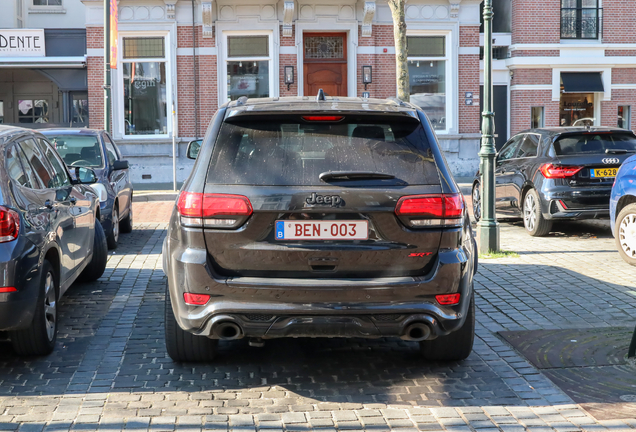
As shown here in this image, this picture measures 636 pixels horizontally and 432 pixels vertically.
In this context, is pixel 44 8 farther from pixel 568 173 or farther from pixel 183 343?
pixel 183 343

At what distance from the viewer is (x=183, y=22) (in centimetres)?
2297

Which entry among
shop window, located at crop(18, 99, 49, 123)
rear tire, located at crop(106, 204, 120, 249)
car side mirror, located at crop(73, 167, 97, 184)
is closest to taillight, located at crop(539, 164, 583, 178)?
rear tire, located at crop(106, 204, 120, 249)

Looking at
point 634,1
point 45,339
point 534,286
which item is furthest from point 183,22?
point 45,339

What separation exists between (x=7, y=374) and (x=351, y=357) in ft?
7.35

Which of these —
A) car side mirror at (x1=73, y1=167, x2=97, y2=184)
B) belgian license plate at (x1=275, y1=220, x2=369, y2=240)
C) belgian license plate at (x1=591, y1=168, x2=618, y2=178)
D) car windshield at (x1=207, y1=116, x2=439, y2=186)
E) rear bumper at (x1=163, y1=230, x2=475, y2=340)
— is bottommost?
rear bumper at (x1=163, y1=230, x2=475, y2=340)

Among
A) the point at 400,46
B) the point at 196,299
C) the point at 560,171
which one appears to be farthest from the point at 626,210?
the point at 400,46

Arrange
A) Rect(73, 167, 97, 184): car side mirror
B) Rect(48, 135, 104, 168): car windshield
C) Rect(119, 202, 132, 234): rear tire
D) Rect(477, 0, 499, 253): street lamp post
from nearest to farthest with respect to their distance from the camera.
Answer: Rect(73, 167, 97, 184): car side mirror → Rect(477, 0, 499, 253): street lamp post → Rect(48, 135, 104, 168): car windshield → Rect(119, 202, 132, 234): rear tire

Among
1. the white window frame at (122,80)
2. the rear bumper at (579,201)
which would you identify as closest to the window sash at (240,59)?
the white window frame at (122,80)

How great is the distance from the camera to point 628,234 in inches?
360

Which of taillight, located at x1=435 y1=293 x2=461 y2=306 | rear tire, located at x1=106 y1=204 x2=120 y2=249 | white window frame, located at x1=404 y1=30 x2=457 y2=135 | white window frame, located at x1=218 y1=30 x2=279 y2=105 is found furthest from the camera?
white window frame, located at x1=404 y1=30 x2=457 y2=135

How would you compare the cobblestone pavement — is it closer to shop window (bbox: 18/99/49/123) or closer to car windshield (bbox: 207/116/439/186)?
car windshield (bbox: 207/116/439/186)

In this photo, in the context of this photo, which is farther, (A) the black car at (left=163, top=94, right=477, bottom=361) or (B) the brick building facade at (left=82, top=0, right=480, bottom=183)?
(B) the brick building facade at (left=82, top=0, right=480, bottom=183)

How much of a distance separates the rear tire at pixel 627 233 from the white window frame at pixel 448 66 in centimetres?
1468

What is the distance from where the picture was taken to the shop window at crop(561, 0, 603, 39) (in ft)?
88.1
